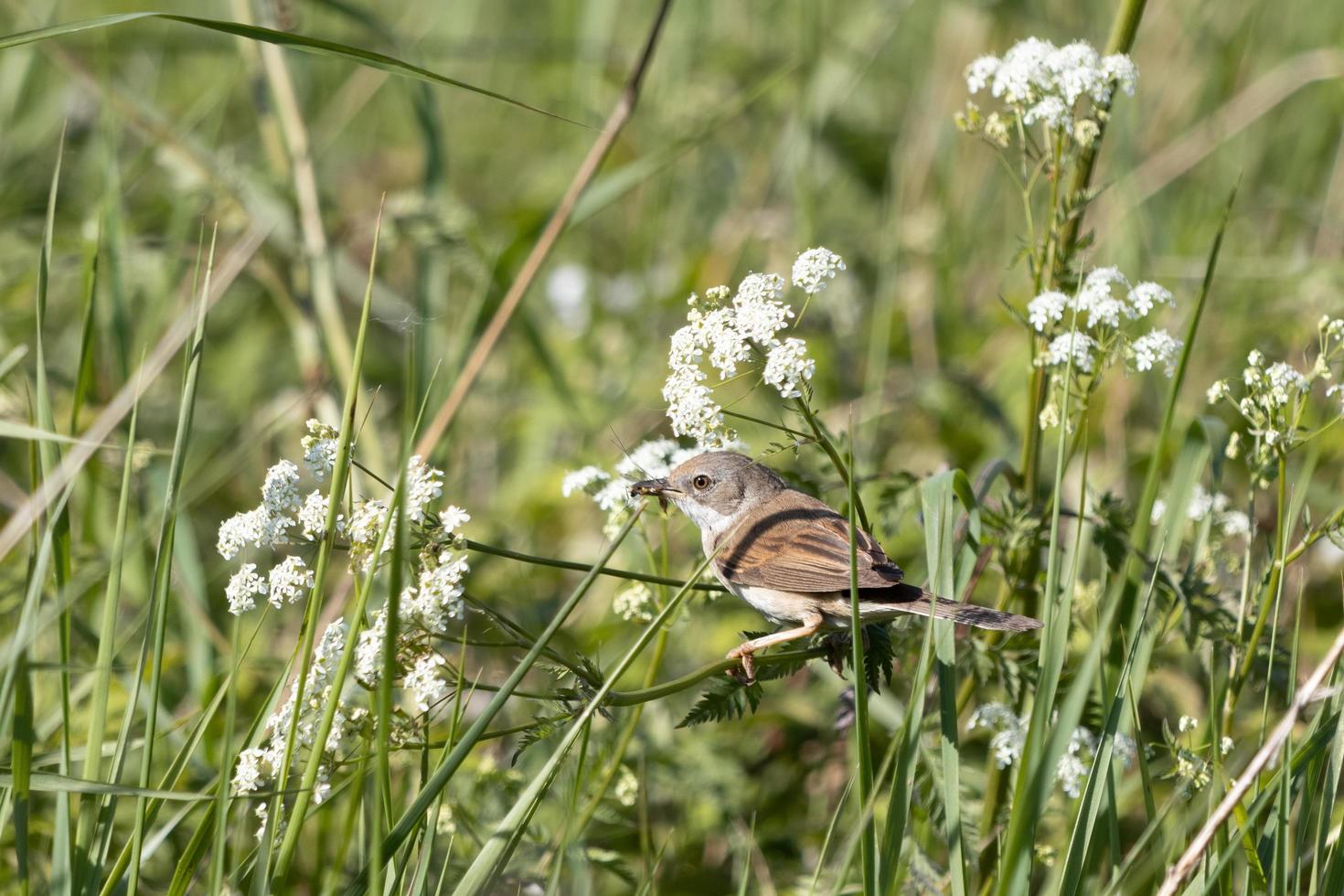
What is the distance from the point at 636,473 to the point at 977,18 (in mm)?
3499

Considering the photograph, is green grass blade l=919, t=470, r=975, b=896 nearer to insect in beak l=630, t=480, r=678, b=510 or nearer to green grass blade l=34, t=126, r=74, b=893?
insect in beak l=630, t=480, r=678, b=510

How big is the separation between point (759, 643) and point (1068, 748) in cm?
61

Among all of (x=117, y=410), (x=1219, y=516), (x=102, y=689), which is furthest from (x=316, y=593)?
(x=1219, y=516)

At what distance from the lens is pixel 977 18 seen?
5430 millimetres

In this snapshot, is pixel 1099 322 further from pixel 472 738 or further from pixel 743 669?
pixel 472 738

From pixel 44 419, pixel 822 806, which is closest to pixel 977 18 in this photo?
pixel 822 806

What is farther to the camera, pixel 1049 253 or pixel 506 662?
pixel 506 662

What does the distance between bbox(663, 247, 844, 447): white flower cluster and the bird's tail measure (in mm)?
466

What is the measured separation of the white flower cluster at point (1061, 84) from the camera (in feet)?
8.16

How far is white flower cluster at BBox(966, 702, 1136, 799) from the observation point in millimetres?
2350

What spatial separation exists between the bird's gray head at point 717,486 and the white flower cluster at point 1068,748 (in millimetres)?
778

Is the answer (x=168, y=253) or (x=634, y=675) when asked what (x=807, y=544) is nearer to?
(x=634, y=675)

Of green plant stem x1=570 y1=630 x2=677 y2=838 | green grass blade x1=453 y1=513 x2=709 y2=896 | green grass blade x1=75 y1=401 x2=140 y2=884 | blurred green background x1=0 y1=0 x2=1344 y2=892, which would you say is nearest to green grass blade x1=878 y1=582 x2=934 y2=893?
green grass blade x1=453 y1=513 x2=709 y2=896

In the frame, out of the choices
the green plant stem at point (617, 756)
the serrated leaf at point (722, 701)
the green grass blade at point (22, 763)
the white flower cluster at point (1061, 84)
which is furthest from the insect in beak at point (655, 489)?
the green grass blade at point (22, 763)
